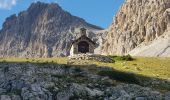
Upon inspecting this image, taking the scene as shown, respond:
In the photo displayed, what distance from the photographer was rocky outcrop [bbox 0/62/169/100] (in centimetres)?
4234

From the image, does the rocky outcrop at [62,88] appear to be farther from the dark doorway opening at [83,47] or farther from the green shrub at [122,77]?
the dark doorway opening at [83,47]

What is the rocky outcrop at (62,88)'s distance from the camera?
42344mm

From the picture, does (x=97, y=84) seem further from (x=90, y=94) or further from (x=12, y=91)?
(x=12, y=91)

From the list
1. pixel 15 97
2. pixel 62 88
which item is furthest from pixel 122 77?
pixel 15 97

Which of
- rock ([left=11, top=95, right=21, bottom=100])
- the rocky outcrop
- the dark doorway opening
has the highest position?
the dark doorway opening

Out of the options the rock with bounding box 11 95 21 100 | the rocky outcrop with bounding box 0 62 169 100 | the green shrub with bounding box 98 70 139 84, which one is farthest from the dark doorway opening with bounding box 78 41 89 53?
the rock with bounding box 11 95 21 100

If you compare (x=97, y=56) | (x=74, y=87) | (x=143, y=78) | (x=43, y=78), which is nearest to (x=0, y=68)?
(x=43, y=78)

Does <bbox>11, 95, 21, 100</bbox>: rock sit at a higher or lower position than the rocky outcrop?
lower

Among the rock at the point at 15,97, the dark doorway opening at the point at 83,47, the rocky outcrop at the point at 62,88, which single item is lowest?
the rock at the point at 15,97

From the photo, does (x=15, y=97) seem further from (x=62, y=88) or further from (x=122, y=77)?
(x=122, y=77)

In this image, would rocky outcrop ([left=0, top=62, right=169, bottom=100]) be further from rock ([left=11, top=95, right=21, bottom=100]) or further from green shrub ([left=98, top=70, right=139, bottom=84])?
green shrub ([left=98, top=70, right=139, bottom=84])

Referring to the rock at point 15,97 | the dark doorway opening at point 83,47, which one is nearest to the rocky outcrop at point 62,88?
the rock at point 15,97

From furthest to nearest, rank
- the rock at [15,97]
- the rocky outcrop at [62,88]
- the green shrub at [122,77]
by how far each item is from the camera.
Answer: the green shrub at [122,77] → the rocky outcrop at [62,88] → the rock at [15,97]

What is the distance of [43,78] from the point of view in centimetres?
4766
